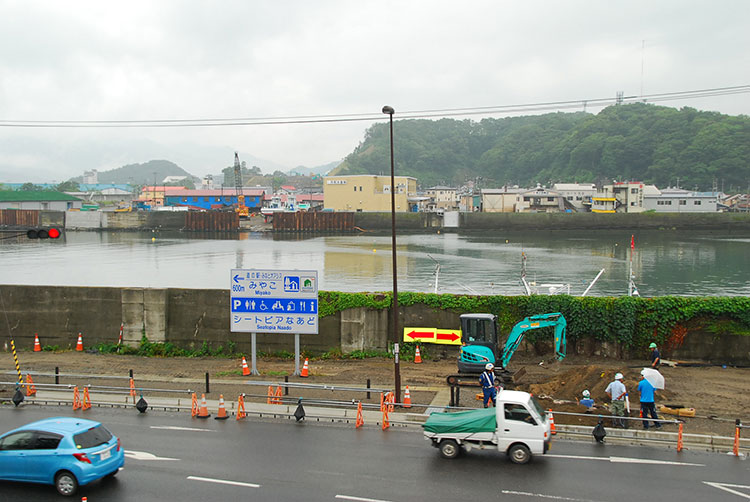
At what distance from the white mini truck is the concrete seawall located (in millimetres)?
12230

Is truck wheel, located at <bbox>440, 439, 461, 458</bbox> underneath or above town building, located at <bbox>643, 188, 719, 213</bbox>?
underneath

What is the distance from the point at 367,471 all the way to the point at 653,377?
9472 mm

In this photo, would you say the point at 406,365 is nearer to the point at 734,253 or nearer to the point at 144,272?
the point at 144,272

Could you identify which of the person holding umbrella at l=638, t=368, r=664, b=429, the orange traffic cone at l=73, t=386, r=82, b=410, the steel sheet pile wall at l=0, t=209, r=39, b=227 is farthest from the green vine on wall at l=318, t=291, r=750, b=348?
the steel sheet pile wall at l=0, t=209, r=39, b=227

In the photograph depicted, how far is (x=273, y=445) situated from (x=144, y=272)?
178ft

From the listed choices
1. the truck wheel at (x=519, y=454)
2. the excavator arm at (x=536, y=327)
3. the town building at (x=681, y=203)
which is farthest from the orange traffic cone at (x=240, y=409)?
the town building at (x=681, y=203)

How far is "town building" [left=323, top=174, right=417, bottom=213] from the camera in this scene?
436 feet

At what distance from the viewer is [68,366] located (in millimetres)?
24438

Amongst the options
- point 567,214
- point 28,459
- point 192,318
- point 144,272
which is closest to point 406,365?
point 192,318

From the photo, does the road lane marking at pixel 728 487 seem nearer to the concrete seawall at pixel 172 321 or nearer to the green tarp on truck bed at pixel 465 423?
the green tarp on truck bed at pixel 465 423

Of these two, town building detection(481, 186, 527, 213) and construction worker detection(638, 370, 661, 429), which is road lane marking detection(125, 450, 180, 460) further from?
town building detection(481, 186, 527, 213)

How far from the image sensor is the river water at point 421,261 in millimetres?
54188

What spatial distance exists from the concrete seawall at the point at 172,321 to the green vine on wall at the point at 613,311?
0.46 m

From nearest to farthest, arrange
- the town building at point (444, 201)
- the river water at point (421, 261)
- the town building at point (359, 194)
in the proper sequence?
the river water at point (421, 261), the town building at point (359, 194), the town building at point (444, 201)
